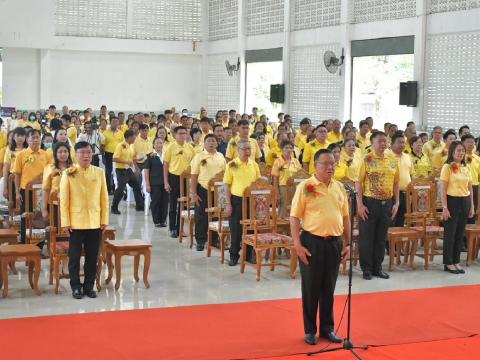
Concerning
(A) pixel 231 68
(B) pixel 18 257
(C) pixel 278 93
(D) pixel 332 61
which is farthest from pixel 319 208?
(A) pixel 231 68

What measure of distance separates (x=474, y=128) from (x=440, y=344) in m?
9.86

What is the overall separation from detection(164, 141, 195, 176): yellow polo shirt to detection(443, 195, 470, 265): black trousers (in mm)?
3922

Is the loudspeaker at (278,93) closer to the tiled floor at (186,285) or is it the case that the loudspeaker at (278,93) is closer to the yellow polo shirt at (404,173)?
the yellow polo shirt at (404,173)

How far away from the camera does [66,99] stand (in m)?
26.0

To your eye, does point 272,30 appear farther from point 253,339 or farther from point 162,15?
point 253,339

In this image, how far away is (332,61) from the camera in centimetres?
1992

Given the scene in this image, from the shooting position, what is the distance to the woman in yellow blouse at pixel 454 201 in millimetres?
9469

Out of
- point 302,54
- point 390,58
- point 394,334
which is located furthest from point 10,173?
point 302,54

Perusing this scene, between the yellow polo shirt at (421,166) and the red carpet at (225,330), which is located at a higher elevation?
the yellow polo shirt at (421,166)

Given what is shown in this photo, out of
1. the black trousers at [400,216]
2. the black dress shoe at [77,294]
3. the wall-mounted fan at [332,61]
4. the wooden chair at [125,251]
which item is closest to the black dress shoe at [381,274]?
the black trousers at [400,216]

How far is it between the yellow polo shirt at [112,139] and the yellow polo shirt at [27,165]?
5753mm

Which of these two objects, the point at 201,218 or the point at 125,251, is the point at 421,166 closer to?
the point at 201,218

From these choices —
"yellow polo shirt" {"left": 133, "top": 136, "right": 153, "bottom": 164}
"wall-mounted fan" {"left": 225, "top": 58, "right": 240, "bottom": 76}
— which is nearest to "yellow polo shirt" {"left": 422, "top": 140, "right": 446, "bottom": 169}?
"yellow polo shirt" {"left": 133, "top": 136, "right": 153, "bottom": 164}

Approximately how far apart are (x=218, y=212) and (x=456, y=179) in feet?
9.39
